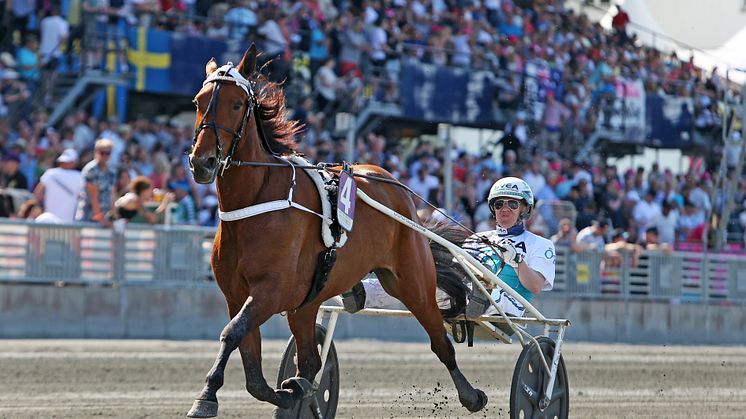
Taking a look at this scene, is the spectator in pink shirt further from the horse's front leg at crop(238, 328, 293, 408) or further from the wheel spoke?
the horse's front leg at crop(238, 328, 293, 408)

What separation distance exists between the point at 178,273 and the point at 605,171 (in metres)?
8.91

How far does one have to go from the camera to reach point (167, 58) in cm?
1681

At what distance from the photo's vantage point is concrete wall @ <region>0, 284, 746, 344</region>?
42.8 ft

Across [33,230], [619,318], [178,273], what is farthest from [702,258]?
[33,230]

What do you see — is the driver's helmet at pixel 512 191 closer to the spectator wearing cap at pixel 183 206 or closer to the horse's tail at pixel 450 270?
the horse's tail at pixel 450 270

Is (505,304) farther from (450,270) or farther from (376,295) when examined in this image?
(376,295)

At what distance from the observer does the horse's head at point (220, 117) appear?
19.8 feet

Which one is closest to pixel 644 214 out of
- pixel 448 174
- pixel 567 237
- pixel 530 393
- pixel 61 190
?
pixel 567 237

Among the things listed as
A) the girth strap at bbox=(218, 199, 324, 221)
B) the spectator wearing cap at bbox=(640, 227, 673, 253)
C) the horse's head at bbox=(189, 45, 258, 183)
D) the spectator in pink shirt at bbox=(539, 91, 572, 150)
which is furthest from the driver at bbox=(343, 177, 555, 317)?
the spectator in pink shirt at bbox=(539, 91, 572, 150)

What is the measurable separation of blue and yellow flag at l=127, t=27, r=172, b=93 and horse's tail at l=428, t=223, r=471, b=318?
919cm

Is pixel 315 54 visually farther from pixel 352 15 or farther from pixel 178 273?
pixel 178 273

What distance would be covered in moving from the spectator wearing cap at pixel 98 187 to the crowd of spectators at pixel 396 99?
0.02 meters

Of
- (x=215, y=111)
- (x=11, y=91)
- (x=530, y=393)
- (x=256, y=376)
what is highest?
(x=11, y=91)

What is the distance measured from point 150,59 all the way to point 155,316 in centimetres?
422
